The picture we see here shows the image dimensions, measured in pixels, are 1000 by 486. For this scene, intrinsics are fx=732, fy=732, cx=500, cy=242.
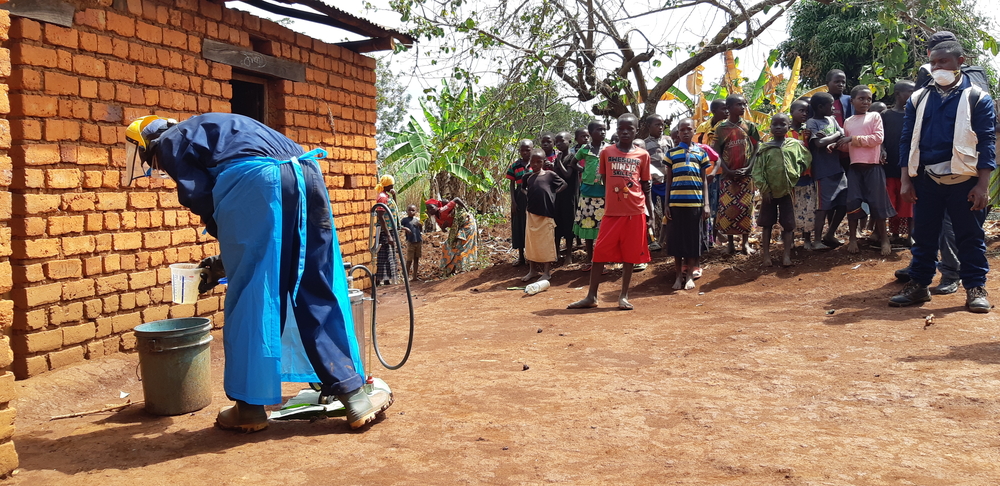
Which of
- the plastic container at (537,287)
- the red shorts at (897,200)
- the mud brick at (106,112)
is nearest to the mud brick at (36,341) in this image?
the mud brick at (106,112)

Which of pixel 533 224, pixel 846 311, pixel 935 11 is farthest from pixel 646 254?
pixel 935 11

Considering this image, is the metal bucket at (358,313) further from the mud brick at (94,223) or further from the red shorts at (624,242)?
the red shorts at (624,242)

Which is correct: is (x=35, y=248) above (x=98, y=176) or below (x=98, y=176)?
below

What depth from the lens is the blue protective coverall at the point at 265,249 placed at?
3.20 m

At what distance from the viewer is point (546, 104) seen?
9117mm

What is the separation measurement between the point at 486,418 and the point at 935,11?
280 inches

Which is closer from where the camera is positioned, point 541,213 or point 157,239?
point 157,239

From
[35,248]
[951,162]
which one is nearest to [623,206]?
[951,162]

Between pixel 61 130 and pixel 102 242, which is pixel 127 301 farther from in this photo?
pixel 61 130

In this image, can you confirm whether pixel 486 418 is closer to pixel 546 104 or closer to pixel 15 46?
pixel 15 46

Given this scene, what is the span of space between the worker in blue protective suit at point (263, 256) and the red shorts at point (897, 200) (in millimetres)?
6077

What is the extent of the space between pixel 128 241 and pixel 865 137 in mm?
6389

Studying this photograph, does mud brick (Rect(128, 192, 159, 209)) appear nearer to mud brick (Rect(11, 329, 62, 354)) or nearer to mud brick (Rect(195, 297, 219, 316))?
mud brick (Rect(195, 297, 219, 316))

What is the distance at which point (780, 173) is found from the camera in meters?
7.12
